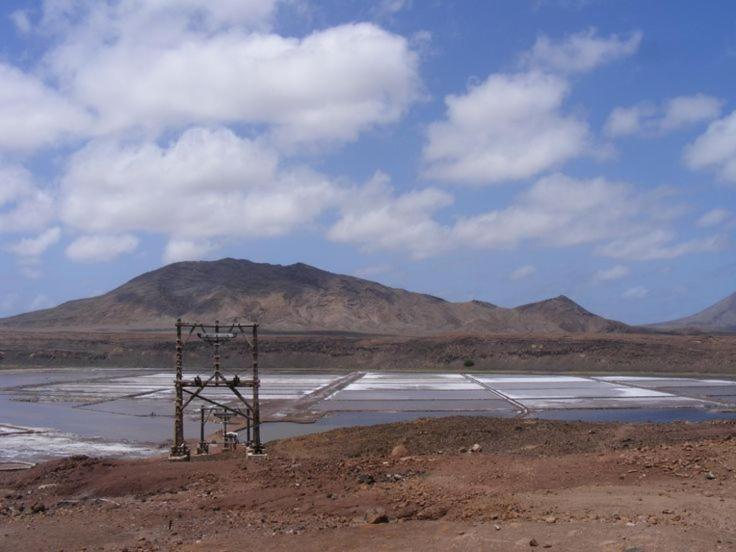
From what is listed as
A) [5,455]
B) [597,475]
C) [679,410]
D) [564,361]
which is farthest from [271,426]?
[564,361]

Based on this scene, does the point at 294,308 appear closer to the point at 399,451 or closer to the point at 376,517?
the point at 399,451

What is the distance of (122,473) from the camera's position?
1522 cm

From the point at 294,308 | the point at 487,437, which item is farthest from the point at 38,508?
the point at 294,308

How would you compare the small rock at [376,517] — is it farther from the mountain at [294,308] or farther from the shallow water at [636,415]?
the mountain at [294,308]

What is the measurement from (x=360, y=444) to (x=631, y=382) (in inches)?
1609

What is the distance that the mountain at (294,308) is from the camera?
13838 centimetres

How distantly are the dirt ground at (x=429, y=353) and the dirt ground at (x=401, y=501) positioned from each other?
59.8 m

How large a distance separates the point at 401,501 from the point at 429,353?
74.5m

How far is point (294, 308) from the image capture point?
144m

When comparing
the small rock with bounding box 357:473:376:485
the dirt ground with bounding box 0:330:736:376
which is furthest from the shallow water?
the dirt ground with bounding box 0:330:736:376

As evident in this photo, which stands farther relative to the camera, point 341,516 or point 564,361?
point 564,361

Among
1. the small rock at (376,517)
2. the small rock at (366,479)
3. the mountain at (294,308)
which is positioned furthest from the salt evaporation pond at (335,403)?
the mountain at (294,308)

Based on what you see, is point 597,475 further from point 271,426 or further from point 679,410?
point 679,410

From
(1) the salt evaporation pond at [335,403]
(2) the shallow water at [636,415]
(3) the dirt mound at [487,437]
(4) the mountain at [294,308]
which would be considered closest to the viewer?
(3) the dirt mound at [487,437]
